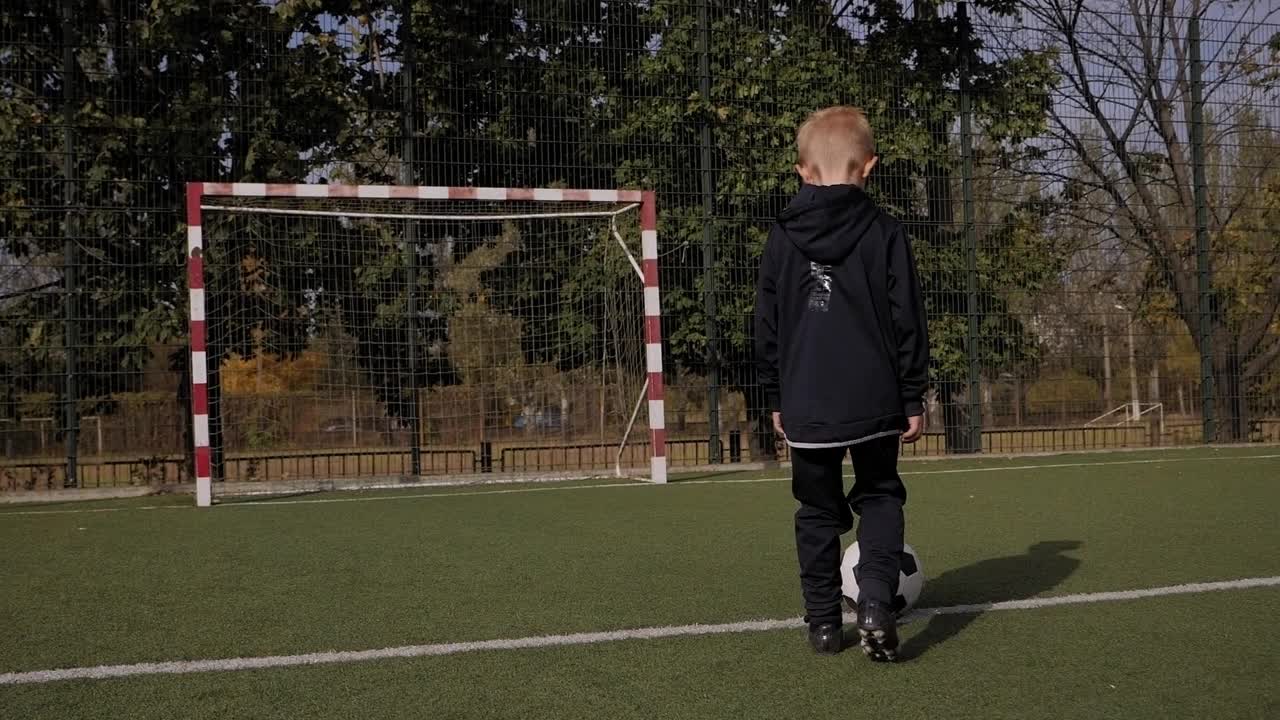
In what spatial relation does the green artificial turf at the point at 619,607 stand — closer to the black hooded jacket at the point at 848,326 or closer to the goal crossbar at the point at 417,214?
the black hooded jacket at the point at 848,326

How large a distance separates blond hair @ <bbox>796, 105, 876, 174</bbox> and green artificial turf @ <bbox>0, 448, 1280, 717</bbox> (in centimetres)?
133

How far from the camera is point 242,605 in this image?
4301 mm

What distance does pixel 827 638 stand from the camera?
334cm

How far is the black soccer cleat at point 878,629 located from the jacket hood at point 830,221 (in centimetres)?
94

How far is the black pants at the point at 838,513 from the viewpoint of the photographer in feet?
11.3

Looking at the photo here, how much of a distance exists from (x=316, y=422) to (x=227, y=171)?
233 centimetres

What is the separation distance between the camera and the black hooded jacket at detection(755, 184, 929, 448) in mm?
3371

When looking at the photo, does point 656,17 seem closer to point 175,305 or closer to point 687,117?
point 687,117

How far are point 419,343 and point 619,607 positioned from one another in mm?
6980

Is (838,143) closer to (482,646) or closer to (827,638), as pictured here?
(827,638)

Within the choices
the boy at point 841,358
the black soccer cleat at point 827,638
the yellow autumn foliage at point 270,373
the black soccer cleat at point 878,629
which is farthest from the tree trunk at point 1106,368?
the black soccer cleat at point 878,629

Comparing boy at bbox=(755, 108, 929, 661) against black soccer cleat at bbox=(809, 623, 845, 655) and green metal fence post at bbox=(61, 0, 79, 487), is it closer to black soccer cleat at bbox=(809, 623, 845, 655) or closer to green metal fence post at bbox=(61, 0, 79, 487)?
black soccer cleat at bbox=(809, 623, 845, 655)

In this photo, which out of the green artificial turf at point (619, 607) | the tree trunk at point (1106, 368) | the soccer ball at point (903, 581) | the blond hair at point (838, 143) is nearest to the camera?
the green artificial turf at point (619, 607)

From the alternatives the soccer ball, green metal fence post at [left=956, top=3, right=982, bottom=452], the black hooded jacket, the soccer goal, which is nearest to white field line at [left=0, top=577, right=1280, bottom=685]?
the soccer ball
